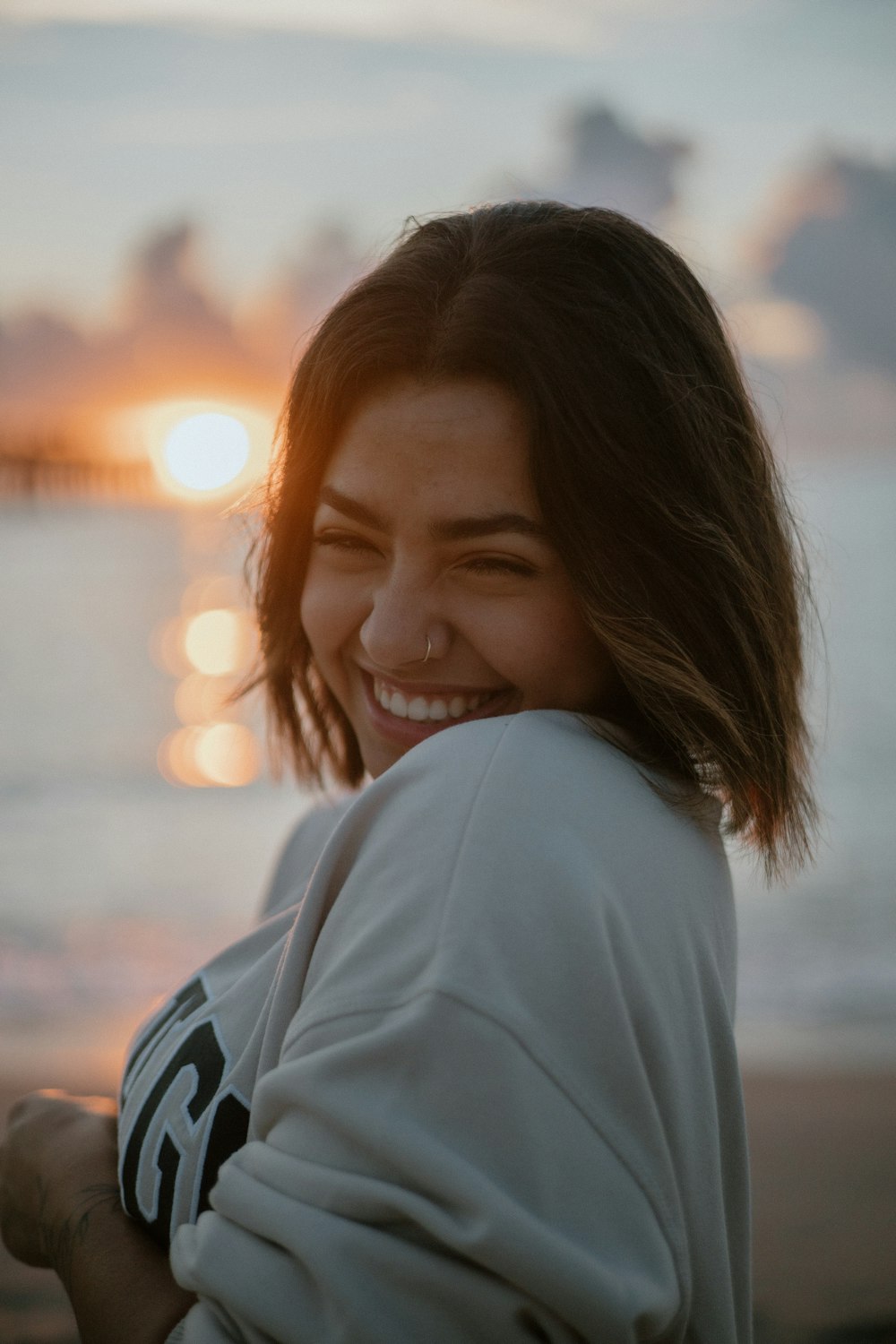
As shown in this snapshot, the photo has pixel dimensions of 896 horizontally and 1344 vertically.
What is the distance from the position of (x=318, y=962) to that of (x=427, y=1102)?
0.28 metres

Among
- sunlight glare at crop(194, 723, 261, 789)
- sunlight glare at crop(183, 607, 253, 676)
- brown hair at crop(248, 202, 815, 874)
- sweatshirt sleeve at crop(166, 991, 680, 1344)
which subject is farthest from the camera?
sunlight glare at crop(183, 607, 253, 676)

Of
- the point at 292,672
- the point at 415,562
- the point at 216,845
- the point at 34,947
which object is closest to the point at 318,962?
the point at 415,562

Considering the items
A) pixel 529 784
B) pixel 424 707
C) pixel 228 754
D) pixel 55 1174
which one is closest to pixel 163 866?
pixel 228 754

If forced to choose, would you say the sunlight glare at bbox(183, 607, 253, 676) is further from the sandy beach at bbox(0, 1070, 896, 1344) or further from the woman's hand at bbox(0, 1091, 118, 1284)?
the woman's hand at bbox(0, 1091, 118, 1284)

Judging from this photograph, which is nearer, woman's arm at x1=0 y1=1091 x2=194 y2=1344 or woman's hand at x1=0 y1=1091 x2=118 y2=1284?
woman's arm at x1=0 y1=1091 x2=194 y2=1344

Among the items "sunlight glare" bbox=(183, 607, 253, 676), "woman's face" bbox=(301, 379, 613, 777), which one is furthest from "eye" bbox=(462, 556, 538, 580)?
"sunlight glare" bbox=(183, 607, 253, 676)

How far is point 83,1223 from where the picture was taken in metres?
1.71

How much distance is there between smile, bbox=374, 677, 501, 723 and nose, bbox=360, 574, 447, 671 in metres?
0.12

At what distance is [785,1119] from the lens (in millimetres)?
5016

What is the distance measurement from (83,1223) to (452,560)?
1.17m

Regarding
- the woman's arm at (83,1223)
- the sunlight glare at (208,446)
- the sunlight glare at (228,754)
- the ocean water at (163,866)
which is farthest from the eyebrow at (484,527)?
the sunlight glare at (208,446)

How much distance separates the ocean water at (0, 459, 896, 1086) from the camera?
6.29m

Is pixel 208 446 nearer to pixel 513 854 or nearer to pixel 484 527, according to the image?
pixel 484 527

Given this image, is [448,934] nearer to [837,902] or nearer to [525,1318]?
[525,1318]
